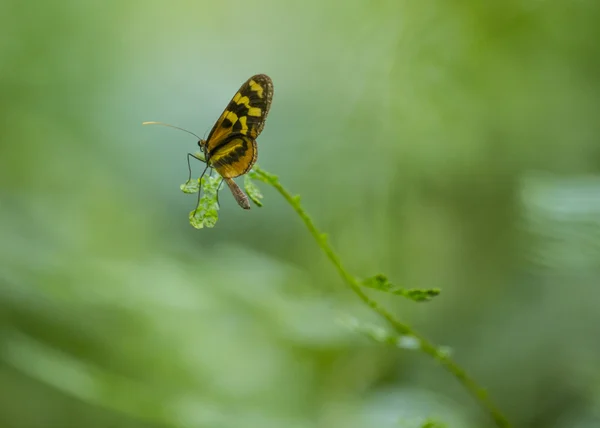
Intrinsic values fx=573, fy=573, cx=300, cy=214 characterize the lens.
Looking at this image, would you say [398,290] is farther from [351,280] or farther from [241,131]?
[241,131]

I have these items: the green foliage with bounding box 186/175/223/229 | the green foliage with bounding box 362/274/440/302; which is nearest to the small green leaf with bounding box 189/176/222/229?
the green foliage with bounding box 186/175/223/229

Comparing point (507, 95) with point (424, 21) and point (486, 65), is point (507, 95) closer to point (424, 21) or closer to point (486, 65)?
point (486, 65)

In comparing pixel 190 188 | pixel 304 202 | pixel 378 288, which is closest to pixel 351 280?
pixel 378 288

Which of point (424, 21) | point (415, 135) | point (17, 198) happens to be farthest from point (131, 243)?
point (424, 21)

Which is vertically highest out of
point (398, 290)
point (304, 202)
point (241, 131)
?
point (304, 202)

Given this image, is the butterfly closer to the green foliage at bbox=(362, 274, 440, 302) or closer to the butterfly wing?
the butterfly wing

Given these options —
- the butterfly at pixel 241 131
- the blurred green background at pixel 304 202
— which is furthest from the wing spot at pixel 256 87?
the blurred green background at pixel 304 202
